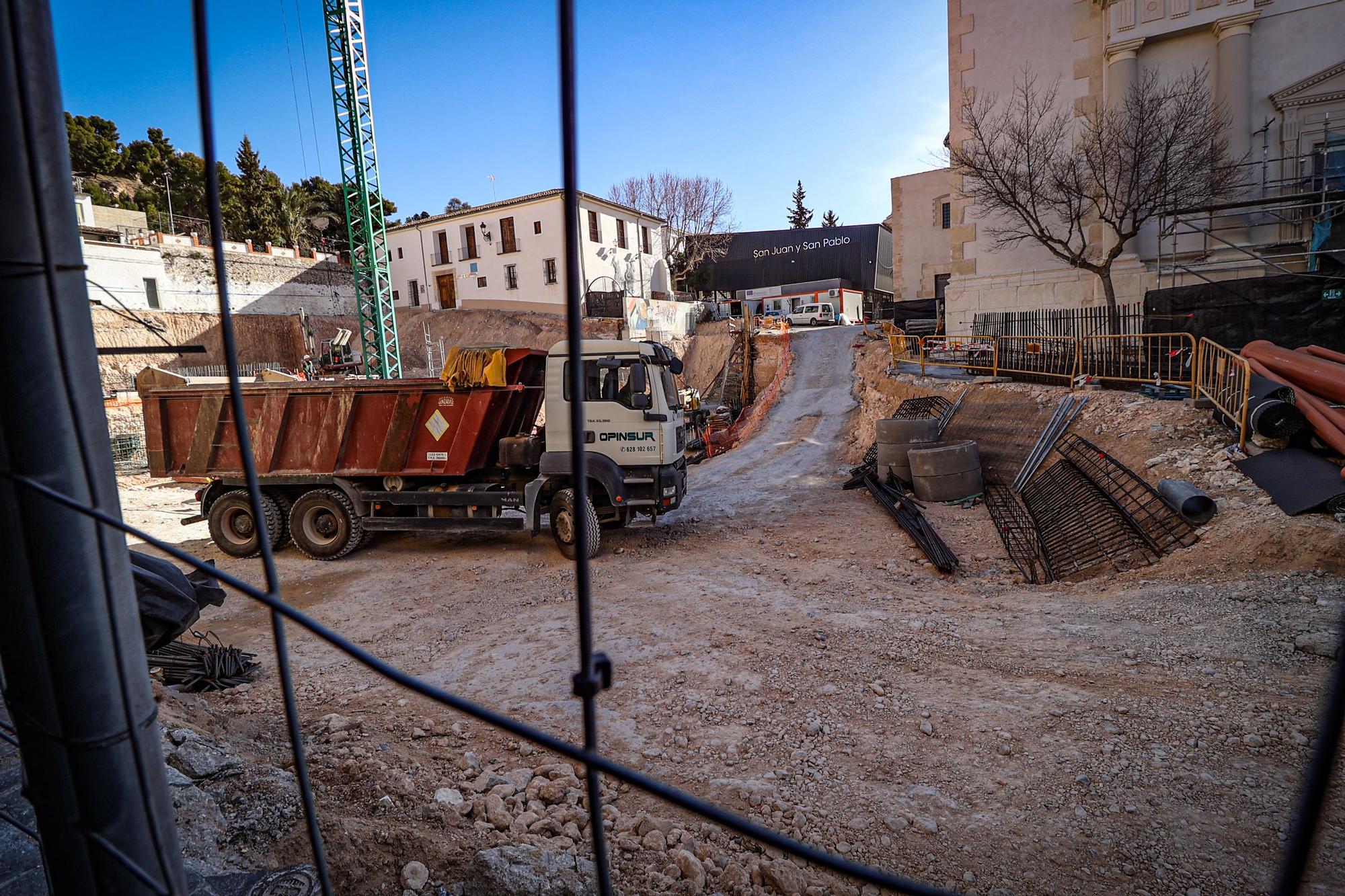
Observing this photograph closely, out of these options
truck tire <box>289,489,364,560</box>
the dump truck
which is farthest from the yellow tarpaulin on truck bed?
truck tire <box>289,489,364,560</box>

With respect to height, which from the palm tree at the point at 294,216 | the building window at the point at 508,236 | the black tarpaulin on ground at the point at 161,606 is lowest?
the black tarpaulin on ground at the point at 161,606

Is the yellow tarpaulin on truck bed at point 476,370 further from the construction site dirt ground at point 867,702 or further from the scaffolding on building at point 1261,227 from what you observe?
the scaffolding on building at point 1261,227

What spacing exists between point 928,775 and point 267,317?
4057 cm

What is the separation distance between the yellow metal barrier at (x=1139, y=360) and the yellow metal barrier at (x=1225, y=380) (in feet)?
0.61

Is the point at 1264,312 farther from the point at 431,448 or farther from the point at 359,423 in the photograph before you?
the point at 359,423

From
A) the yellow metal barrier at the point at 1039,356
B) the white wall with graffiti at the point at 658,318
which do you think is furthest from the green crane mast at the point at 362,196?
the yellow metal barrier at the point at 1039,356

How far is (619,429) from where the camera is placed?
9773 millimetres

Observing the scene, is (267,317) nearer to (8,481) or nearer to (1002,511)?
(1002,511)

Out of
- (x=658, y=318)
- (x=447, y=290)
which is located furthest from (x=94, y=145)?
(x=658, y=318)

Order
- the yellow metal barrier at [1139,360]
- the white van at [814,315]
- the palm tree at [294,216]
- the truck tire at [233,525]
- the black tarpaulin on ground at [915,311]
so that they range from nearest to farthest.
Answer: the truck tire at [233,525] → the yellow metal barrier at [1139,360] → the black tarpaulin on ground at [915,311] → the white van at [814,315] → the palm tree at [294,216]

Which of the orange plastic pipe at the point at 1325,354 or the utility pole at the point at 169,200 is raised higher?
the utility pole at the point at 169,200

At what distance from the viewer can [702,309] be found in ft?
135

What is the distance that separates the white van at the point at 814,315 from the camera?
41.0 metres

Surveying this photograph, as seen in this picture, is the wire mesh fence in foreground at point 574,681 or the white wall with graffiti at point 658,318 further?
the white wall with graffiti at point 658,318
